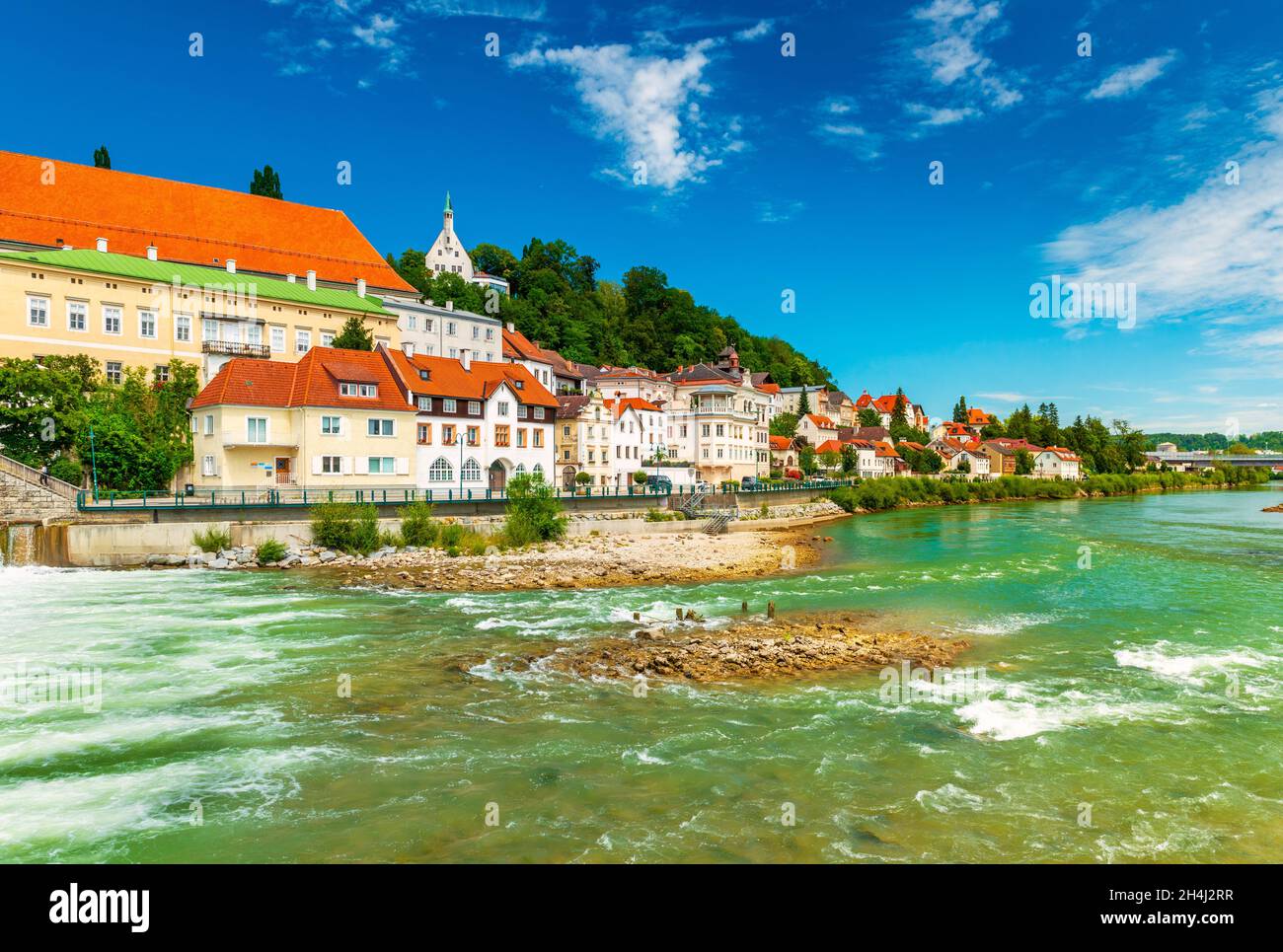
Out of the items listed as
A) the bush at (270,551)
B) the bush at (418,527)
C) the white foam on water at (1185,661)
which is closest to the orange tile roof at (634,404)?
the bush at (418,527)

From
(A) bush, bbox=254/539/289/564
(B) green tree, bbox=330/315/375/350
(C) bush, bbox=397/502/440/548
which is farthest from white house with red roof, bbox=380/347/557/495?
(A) bush, bbox=254/539/289/564

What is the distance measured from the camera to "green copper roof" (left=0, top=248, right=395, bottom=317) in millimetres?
45312

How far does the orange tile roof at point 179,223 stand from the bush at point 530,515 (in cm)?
3549

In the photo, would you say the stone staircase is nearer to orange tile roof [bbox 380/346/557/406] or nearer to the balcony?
orange tile roof [bbox 380/346/557/406]

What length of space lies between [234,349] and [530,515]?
89.1 ft

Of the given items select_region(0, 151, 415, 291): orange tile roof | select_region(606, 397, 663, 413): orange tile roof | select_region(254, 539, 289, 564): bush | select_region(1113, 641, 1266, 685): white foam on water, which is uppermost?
select_region(0, 151, 415, 291): orange tile roof

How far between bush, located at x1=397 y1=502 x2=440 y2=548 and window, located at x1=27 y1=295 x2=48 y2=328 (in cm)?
2695

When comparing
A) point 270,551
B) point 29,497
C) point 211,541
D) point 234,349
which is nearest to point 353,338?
point 234,349

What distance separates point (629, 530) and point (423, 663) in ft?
92.1

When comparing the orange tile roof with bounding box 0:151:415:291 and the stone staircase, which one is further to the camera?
the orange tile roof with bounding box 0:151:415:291

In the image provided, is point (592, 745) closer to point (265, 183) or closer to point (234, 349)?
point (234, 349)

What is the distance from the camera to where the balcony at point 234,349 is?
5012 centimetres
